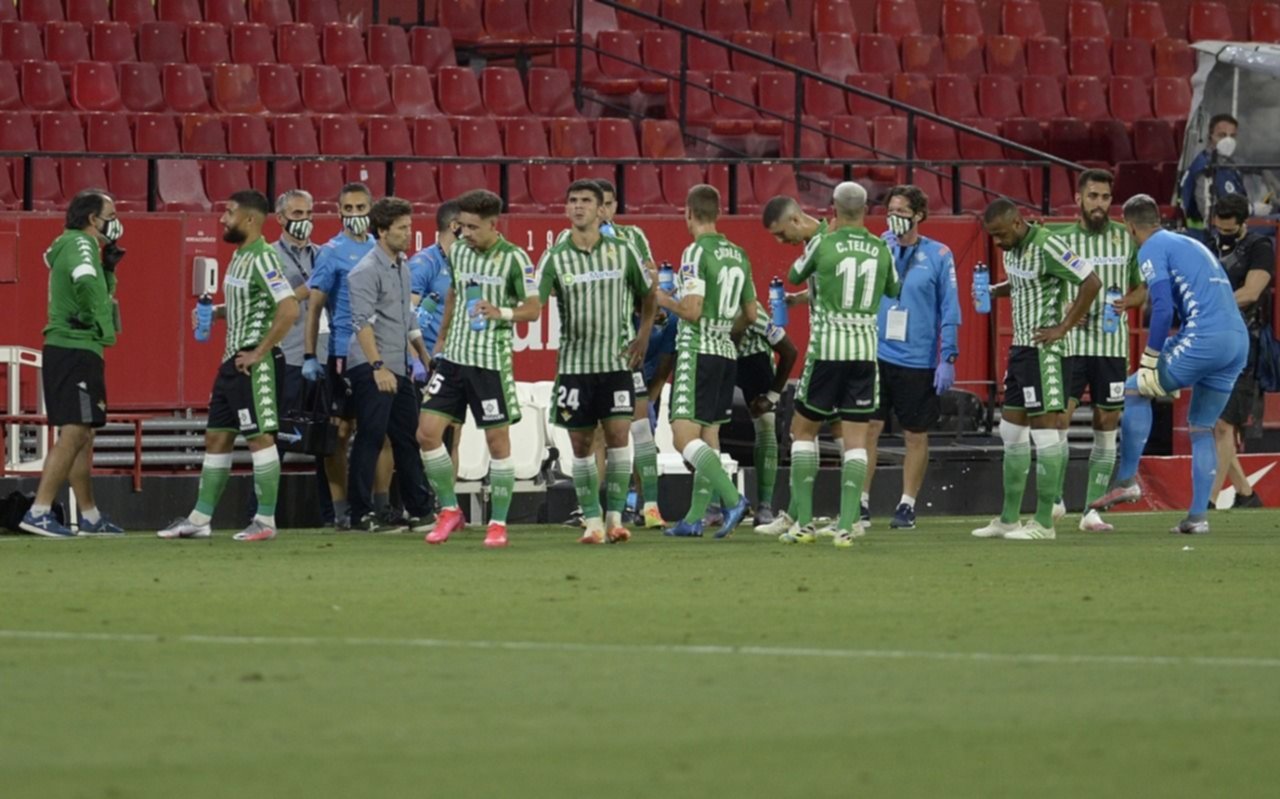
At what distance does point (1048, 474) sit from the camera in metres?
14.0

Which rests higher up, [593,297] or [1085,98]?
[1085,98]

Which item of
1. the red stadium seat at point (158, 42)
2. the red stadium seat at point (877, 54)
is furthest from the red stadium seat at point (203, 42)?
the red stadium seat at point (877, 54)

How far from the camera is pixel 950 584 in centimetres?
1084

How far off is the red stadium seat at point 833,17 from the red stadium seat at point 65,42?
27.5 feet

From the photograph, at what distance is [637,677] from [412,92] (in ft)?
47.8

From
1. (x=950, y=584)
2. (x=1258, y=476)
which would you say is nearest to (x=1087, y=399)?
(x=1258, y=476)

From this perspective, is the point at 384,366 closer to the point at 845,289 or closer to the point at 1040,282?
the point at 845,289

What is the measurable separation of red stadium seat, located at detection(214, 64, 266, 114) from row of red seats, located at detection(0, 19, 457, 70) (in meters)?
0.51

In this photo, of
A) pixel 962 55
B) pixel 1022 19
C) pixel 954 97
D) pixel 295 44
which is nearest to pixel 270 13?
pixel 295 44

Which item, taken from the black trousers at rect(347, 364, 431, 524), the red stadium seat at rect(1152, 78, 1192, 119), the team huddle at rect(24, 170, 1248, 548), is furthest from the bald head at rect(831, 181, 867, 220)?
the red stadium seat at rect(1152, 78, 1192, 119)

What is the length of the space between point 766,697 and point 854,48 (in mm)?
18976

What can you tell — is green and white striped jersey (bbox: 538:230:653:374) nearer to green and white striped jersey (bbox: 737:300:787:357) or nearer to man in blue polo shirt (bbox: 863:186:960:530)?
green and white striped jersey (bbox: 737:300:787:357)

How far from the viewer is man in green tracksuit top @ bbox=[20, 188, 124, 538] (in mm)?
14102

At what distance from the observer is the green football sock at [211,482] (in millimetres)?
13961
